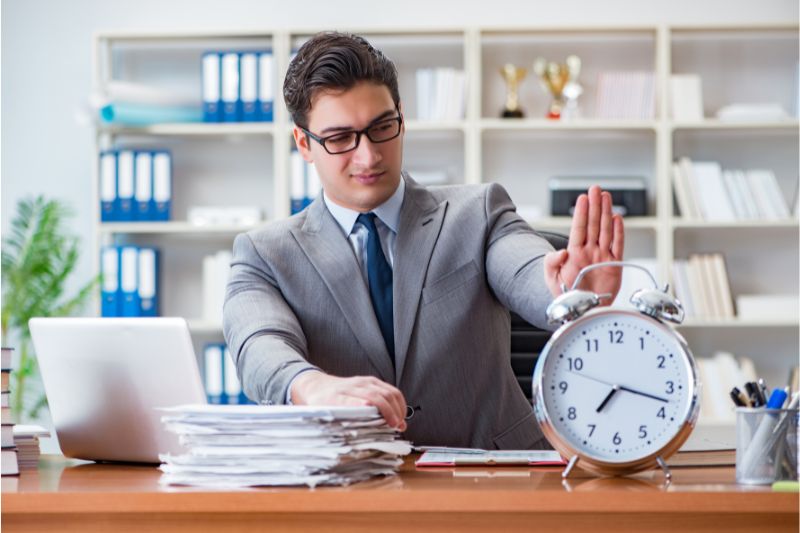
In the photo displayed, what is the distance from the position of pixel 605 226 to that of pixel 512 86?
3.29 metres

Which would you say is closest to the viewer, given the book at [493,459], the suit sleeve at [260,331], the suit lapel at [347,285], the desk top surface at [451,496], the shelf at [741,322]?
the desk top surface at [451,496]

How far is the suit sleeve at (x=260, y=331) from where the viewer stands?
155cm

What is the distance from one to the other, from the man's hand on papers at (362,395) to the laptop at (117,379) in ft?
0.60

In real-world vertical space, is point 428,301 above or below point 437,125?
→ below

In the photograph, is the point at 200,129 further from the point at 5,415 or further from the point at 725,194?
the point at 5,415

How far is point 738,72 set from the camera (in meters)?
4.73

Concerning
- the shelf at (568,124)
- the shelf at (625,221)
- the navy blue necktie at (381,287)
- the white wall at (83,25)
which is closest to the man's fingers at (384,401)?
the navy blue necktie at (381,287)

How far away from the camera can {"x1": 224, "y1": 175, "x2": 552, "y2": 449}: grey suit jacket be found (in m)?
1.95

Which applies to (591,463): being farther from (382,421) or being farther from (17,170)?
(17,170)

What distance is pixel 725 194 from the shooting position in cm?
450

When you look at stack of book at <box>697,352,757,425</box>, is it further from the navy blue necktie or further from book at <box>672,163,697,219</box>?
the navy blue necktie

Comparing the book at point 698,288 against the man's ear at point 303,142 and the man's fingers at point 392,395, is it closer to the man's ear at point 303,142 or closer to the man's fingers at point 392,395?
the man's ear at point 303,142

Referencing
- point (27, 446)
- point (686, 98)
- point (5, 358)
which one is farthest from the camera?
point (686, 98)

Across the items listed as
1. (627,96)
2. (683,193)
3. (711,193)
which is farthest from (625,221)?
(627,96)
